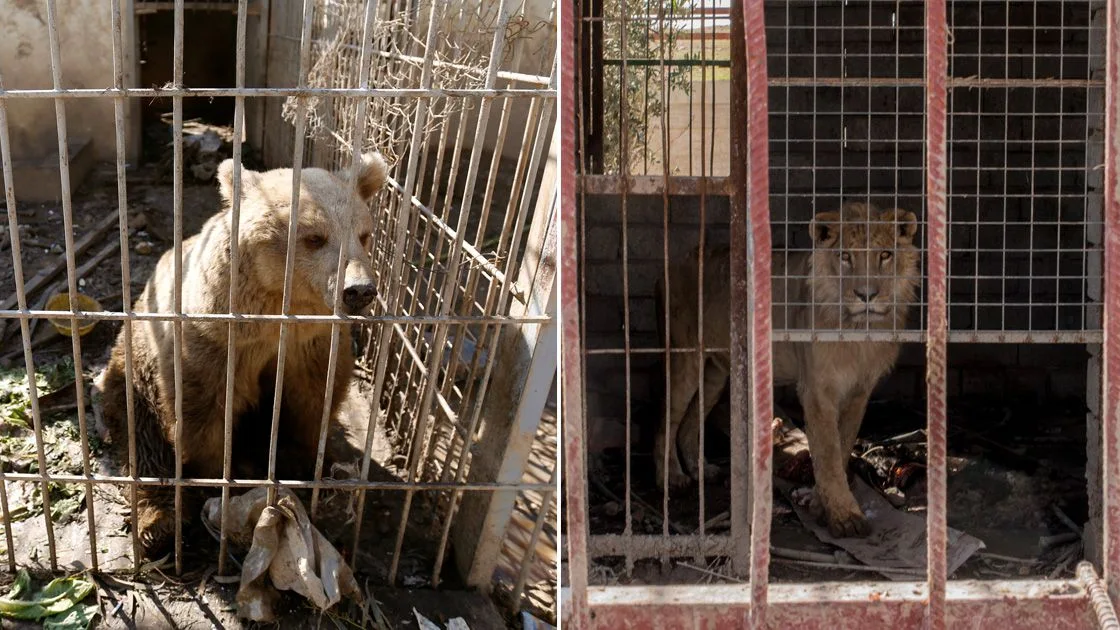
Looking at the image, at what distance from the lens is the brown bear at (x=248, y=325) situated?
4.36 meters

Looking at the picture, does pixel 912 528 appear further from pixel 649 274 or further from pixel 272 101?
pixel 272 101

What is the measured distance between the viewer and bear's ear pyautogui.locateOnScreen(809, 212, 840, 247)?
16.9 ft

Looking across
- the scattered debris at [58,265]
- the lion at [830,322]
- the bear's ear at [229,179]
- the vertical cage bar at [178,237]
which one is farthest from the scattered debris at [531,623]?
the scattered debris at [58,265]

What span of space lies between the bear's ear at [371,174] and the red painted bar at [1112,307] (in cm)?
286

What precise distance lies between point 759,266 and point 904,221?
8.28ft

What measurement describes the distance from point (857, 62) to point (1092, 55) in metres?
2.79

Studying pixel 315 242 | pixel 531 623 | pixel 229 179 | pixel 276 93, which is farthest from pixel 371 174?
pixel 531 623

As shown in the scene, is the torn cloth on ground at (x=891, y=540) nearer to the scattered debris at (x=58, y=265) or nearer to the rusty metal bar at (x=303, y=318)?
the rusty metal bar at (x=303, y=318)

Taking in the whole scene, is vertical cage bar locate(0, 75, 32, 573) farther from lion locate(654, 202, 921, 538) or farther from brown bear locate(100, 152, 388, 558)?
lion locate(654, 202, 921, 538)

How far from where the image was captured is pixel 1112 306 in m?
3.09

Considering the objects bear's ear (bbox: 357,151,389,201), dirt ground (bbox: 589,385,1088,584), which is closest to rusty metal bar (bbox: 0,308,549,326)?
bear's ear (bbox: 357,151,389,201)

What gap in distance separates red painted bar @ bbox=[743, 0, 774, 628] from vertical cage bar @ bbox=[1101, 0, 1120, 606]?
1046 mm

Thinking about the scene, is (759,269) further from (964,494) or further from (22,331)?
(964,494)

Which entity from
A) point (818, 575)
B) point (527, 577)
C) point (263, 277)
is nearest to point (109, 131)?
point (263, 277)
